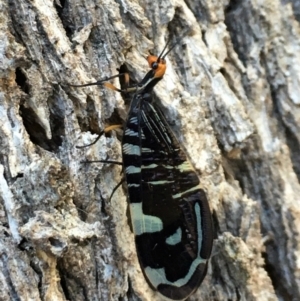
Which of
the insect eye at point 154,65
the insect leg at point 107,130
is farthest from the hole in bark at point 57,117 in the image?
the insect eye at point 154,65

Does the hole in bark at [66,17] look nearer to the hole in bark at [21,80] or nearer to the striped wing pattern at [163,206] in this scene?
the hole in bark at [21,80]

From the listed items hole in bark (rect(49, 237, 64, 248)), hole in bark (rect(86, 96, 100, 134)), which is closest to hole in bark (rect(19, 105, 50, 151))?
hole in bark (rect(86, 96, 100, 134))

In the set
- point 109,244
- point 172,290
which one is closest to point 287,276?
point 172,290

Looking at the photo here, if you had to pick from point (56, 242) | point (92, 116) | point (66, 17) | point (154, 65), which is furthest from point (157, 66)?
point (56, 242)

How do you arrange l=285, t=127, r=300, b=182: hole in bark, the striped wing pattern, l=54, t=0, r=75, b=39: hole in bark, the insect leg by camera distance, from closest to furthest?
the striped wing pattern
the insect leg
l=54, t=0, r=75, b=39: hole in bark
l=285, t=127, r=300, b=182: hole in bark

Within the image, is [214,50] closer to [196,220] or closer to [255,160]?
[255,160]

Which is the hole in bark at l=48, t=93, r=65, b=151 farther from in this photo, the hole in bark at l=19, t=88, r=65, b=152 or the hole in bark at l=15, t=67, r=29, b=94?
the hole in bark at l=15, t=67, r=29, b=94

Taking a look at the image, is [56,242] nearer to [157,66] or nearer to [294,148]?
[157,66]
